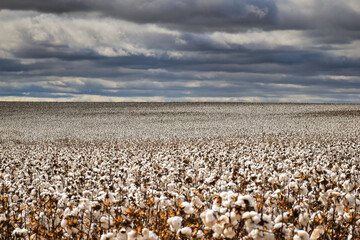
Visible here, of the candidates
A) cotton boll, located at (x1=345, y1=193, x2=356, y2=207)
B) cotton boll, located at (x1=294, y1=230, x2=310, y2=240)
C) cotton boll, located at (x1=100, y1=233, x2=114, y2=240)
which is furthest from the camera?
cotton boll, located at (x1=345, y1=193, x2=356, y2=207)

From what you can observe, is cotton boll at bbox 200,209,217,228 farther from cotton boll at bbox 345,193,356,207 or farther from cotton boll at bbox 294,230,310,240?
cotton boll at bbox 345,193,356,207

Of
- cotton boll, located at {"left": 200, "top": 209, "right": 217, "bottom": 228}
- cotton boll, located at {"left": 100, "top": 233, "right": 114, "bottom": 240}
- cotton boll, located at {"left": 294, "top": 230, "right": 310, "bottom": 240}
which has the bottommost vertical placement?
cotton boll, located at {"left": 100, "top": 233, "right": 114, "bottom": 240}

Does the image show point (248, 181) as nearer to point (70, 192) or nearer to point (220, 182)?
point (220, 182)

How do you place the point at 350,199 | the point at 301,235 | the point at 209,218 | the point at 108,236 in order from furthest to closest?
the point at 350,199 → the point at 108,236 → the point at 301,235 → the point at 209,218

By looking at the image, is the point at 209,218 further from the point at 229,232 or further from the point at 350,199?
the point at 350,199

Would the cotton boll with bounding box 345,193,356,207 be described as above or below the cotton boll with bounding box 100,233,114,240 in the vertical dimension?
above

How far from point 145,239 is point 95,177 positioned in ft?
27.0

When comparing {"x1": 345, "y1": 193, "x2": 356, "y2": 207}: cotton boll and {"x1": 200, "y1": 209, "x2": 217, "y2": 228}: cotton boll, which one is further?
{"x1": 345, "y1": 193, "x2": 356, "y2": 207}: cotton boll

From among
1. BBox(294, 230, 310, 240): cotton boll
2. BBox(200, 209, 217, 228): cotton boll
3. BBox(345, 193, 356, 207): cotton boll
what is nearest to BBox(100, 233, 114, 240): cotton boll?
BBox(200, 209, 217, 228): cotton boll

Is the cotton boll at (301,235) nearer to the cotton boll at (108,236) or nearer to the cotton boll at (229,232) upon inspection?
the cotton boll at (229,232)

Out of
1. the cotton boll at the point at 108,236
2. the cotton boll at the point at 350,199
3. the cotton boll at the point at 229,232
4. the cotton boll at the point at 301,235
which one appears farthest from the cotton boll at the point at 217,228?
the cotton boll at the point at 350,199

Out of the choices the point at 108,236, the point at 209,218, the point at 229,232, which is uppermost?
the point at 209,218

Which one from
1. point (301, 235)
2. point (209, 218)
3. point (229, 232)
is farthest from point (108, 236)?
point (301, 235)

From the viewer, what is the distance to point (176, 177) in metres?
11.0
